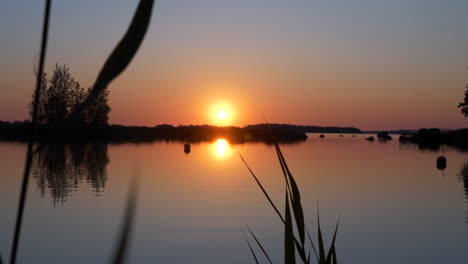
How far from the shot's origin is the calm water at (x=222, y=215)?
53.1ft

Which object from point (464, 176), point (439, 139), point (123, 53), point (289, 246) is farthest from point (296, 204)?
point (439, 139)

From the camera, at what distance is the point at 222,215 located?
21.2 metres

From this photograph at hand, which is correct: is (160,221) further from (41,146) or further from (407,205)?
(41,146)

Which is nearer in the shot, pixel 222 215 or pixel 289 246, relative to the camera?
pixel 289 246

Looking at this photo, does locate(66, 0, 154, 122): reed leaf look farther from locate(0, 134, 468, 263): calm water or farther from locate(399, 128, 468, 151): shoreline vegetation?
locate(399, 128, 468, 151): shoreline vegetation

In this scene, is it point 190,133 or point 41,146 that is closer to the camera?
point 41,146

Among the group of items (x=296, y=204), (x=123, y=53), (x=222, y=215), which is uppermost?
(x=123, y=53)

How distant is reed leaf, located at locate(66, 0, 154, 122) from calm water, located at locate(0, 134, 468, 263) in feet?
27.0

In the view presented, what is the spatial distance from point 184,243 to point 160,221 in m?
3.66

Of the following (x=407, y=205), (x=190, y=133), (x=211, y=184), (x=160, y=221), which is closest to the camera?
(x=160, y=221)

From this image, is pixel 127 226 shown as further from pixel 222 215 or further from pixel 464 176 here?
pixel 464 176

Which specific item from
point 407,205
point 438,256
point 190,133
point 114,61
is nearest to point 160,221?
point 438,256

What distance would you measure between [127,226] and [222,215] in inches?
831

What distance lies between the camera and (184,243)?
1691cm
